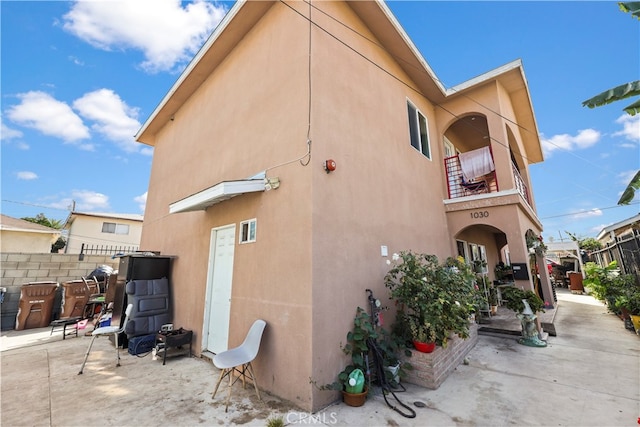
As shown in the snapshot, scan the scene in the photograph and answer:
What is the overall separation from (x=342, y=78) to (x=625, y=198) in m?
6.74

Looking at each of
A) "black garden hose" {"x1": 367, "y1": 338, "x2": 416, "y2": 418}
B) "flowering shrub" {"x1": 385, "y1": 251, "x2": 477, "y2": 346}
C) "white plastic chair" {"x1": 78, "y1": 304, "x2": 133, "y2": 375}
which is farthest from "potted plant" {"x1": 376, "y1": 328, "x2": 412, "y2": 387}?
"white plastic chair" {"x1": 78, "y1": 304, "x2": 133, "y2": 375}

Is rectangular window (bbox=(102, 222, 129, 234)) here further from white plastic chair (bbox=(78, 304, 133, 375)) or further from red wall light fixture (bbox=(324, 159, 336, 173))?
red wall light fixture (bbox=(324, 159, 336, 173))

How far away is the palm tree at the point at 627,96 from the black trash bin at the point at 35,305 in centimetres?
1570

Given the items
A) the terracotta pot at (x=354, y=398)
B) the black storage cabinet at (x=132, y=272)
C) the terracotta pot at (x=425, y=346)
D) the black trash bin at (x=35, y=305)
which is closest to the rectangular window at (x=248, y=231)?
the terracotta pot at (x=354, y=398)

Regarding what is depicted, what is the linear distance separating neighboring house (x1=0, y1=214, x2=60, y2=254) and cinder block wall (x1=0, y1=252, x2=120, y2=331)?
23.0ft

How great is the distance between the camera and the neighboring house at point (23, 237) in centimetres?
1308

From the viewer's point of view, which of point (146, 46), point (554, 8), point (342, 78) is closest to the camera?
point (342, 78)

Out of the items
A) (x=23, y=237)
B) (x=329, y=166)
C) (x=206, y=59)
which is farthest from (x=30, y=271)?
(x=329, y=166)

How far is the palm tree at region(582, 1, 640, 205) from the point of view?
456cm

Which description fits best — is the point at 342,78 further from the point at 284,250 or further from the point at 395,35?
the point at 284,250

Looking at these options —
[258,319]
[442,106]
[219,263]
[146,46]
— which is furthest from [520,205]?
[146,46]

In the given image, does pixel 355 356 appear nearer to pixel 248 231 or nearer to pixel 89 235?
pixel 248 231

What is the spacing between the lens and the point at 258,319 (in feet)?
13.3

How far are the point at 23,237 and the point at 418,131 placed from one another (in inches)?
811
